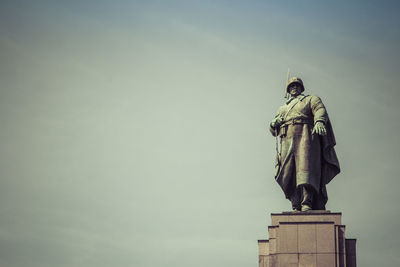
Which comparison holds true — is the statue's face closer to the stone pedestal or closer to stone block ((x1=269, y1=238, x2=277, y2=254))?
the stone pedestal

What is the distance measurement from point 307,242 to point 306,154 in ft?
8.88

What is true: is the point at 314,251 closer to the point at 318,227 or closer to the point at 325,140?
the point at 318,227

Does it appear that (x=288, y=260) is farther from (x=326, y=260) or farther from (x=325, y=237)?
(x=325, y=237)

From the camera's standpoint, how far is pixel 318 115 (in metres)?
21.7

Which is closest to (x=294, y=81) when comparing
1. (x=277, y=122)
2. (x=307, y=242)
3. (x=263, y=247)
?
(x=277, y=122)

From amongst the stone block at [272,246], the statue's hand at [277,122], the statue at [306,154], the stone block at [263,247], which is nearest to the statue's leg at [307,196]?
the statue at [306,154]

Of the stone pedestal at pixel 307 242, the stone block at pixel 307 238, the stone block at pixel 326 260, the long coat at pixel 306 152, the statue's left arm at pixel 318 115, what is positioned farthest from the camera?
the long coat at pixel 306 152

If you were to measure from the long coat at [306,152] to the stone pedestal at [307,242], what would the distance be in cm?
103

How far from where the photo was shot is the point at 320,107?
862 inches

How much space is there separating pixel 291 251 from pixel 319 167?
110 inches

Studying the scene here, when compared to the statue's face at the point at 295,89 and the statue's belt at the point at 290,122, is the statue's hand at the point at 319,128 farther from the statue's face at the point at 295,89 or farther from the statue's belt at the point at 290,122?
the statue's face at the point at 295,89

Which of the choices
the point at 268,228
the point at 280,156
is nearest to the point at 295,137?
the point at 280,156

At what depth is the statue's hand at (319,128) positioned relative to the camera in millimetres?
21438

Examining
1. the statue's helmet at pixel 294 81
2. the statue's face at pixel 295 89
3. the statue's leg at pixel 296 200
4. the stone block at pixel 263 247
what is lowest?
the stone block at pixel 263 247
